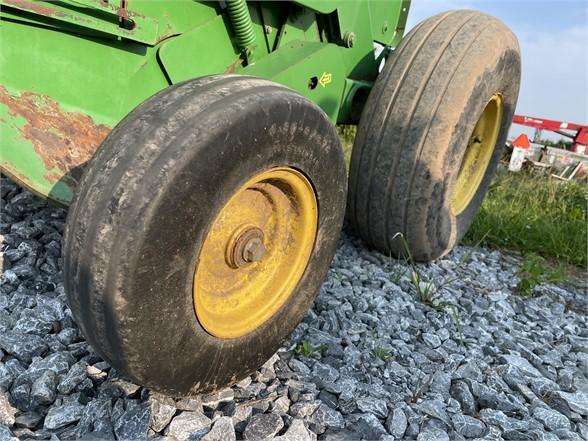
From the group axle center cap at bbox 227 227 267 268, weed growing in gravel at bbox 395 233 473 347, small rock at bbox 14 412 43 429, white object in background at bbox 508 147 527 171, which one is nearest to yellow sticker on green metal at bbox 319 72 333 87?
weed growing in gravel at bbox 395 233 473 347

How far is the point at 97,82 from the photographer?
1918mm

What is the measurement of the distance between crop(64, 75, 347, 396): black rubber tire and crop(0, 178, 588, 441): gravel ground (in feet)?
0.69

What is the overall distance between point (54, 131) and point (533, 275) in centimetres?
255

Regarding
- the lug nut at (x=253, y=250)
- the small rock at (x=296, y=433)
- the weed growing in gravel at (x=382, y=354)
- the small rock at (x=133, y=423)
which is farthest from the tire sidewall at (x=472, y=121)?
the small rock at (x=133, y=423)

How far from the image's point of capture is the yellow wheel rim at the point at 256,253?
1661 mm

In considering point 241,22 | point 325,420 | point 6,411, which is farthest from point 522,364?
point 6,411

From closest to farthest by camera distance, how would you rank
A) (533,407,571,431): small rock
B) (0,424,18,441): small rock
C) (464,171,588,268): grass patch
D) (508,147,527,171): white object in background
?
1. (0,424,18,441): small rock
2. (533,407,571,431): small rock
3. (464,171,588,268): grass patch
4. (508,147,527,171): white object in background

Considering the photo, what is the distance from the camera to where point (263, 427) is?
5.13ft

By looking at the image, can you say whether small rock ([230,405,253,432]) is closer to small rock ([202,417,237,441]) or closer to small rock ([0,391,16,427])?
small rock ([202,417,237,441])

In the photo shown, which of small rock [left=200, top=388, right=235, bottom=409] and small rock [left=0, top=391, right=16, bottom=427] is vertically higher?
small rock [left=0, top=391, right=16, bottom=427]

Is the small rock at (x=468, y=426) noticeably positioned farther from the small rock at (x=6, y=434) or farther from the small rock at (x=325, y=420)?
the small rock at (x=6, y=434)

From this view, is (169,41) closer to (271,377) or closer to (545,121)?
(271,377)

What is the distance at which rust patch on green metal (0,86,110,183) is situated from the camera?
187cm

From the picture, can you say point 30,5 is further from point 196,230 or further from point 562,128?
point 562,128
